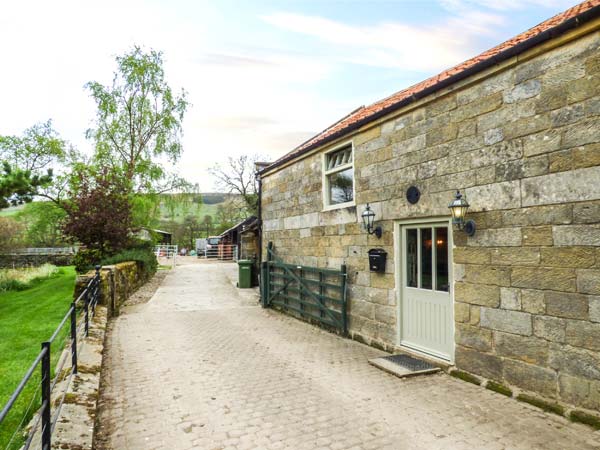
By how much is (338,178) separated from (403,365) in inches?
151

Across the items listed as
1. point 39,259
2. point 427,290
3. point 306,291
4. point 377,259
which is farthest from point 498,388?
point 39,259

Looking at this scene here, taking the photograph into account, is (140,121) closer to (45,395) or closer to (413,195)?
(413,195)

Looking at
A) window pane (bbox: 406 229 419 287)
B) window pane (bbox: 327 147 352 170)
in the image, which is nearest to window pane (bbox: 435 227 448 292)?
window pane (bbox: 406 229 419 287)

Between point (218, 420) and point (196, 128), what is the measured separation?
19.7 m

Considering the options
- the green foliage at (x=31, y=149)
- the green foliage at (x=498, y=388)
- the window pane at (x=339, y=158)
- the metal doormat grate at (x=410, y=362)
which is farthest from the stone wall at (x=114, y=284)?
the green foliage at (x=31, y=149)

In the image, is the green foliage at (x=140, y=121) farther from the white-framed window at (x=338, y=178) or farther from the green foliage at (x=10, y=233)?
the green foliage at (x=10, y=233)

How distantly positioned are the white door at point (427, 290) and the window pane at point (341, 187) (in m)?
1.61

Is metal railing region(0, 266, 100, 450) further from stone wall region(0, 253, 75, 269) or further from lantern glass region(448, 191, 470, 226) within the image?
stone wall region(0, 253, 75, 269)

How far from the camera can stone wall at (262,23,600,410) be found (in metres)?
3.53

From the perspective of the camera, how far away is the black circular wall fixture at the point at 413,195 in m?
5.44

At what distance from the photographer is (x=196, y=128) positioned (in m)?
21.2

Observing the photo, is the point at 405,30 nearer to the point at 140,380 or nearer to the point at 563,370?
the point at 563,370

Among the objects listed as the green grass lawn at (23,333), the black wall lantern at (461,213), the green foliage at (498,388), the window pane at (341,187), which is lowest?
the green grass lawn at (23,333)

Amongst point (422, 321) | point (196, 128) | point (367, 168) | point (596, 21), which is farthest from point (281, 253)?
point (196, 128)
